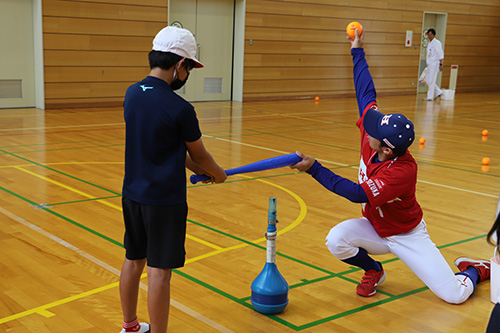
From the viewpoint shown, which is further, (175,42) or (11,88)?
(11,88)

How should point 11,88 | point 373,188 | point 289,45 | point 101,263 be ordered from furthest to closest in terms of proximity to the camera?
1. point 289,45
2. point 11,88
3. point 101,263
4. point 373,188

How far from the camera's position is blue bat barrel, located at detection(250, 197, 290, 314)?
2.91 metres

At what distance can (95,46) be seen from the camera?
11328 millimetres

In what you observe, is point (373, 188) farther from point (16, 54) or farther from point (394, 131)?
point (16, 54)

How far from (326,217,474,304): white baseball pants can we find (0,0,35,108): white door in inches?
357

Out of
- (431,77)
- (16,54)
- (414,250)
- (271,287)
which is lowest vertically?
(271,287)

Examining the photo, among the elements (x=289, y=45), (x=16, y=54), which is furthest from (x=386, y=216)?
(x=289, y=45)

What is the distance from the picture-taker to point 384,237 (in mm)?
3172

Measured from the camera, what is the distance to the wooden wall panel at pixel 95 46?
1084 cm

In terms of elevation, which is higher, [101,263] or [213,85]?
[213,85]

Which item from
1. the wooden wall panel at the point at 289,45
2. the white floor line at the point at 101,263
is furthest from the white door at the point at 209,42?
the white floor line at the point at 101,263

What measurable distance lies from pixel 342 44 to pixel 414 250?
41.8 ft

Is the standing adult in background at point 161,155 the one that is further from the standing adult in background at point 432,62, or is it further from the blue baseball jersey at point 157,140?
the standing adult in background at point 432,62

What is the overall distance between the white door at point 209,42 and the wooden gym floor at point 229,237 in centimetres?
456
